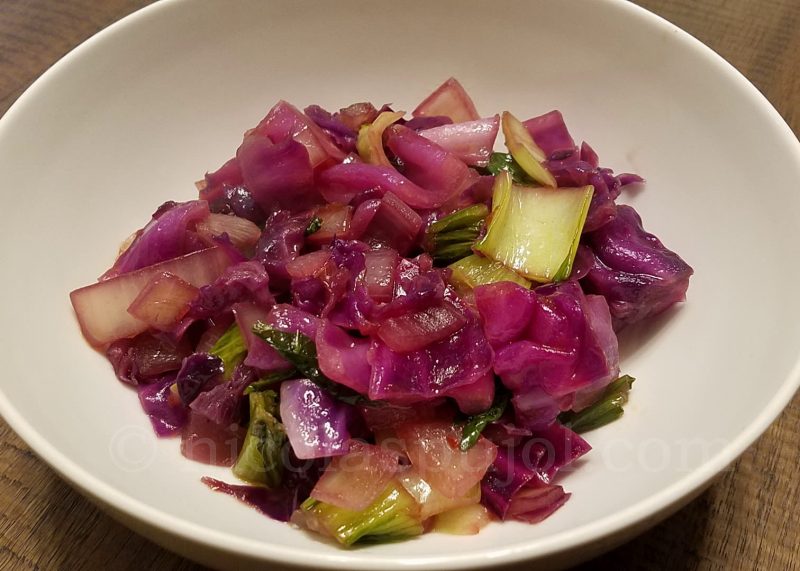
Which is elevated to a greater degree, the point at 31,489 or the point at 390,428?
the point at 390,428

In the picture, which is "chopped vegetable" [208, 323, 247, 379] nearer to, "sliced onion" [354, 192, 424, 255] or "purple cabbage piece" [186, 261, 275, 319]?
"purple cabbage piece" [186, 261, 275, 319]

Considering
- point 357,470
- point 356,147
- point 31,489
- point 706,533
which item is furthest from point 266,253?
point 706,533

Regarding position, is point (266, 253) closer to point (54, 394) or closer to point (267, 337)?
point (267, 337)

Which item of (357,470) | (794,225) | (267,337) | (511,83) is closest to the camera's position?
(357,470)

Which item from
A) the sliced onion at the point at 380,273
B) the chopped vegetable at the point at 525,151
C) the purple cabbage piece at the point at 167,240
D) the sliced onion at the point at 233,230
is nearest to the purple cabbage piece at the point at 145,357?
the purple cabbage piece at the point at 167,240

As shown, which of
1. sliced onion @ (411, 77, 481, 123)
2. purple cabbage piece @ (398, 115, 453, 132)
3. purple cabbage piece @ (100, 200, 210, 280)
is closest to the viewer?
purple cabbage piece @ (100, 200, 210, 280)

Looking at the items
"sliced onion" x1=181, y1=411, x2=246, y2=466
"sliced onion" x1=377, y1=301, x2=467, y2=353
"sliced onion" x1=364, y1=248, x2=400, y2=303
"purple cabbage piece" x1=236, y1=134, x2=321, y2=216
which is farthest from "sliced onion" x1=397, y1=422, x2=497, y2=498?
"purple cabbage piece" x1=236, y1=134, x2=321, y2=216

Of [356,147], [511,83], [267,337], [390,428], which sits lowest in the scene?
[390,428]
